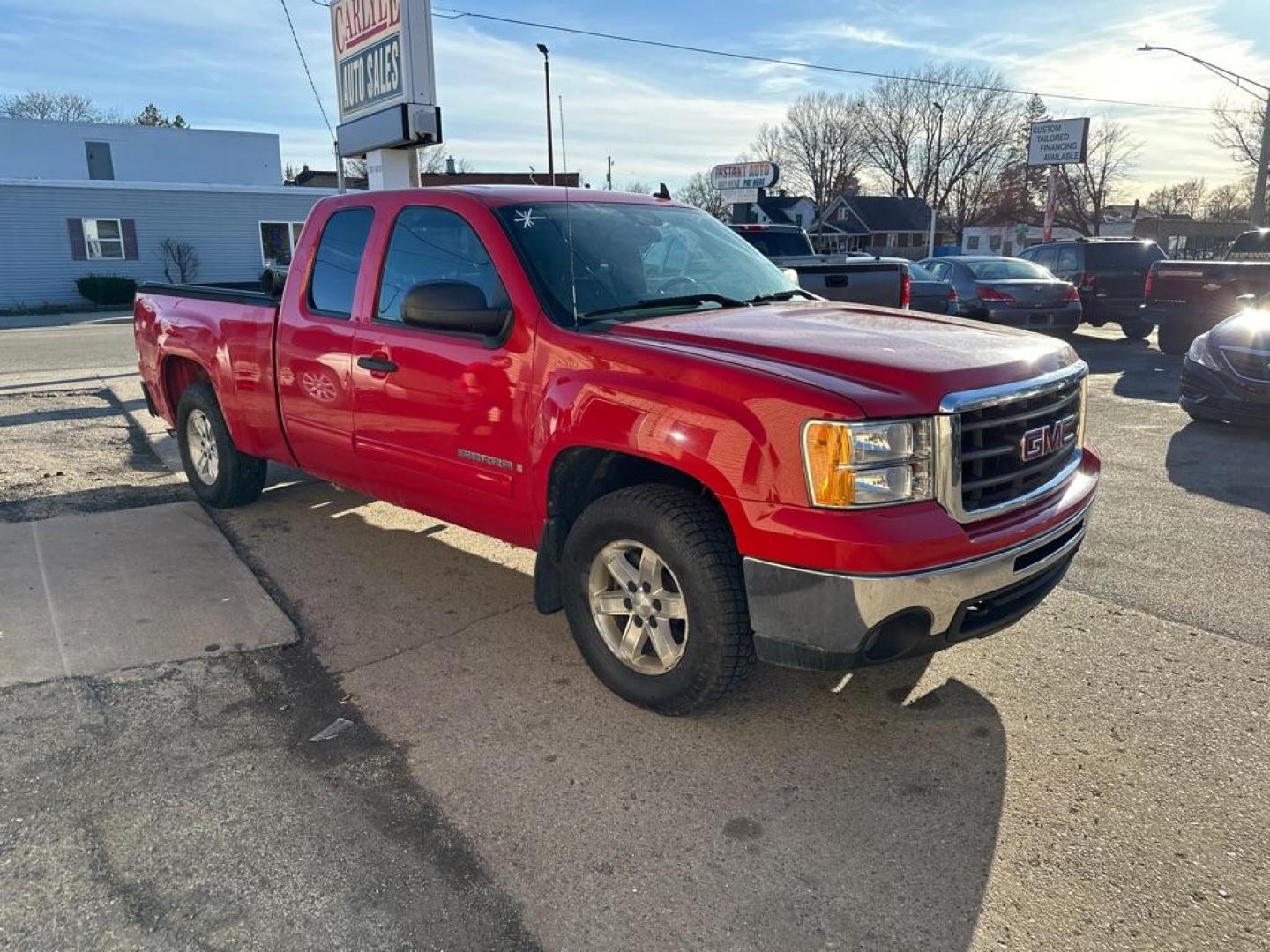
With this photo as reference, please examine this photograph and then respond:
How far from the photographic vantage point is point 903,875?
8.33 feet

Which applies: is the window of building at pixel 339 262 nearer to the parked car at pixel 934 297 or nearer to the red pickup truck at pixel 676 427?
the red pickup truck at pixel 676 427

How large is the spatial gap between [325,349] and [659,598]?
232 cm

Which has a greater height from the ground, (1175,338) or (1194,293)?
(1194,293)

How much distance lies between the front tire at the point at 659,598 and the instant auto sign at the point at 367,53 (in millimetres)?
8334

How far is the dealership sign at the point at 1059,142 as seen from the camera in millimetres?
34719

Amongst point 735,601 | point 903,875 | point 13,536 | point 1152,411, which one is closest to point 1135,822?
point 903,875

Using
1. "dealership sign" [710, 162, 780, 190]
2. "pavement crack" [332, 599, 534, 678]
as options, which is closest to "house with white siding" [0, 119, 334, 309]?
"dealership sign" [710, 162, 780, 190]

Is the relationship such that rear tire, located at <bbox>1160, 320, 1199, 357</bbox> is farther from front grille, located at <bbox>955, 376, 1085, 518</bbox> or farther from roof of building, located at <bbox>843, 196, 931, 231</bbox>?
roof of building, located at <bbox>843, 196, 931, 231</bbox>

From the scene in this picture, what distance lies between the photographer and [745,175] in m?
36.2

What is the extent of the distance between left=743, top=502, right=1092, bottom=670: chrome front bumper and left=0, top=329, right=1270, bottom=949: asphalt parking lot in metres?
0.47

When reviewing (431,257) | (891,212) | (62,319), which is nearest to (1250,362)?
(431,257)

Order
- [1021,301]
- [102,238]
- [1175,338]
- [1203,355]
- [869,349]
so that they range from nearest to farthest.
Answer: [869,349] < [1203,355] < [1175,338] < [1021,301] < [102,238]

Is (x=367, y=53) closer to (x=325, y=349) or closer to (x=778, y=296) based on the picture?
(x=325, y=349)

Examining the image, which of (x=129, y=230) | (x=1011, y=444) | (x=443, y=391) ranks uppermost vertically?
(x=129, y=230)
